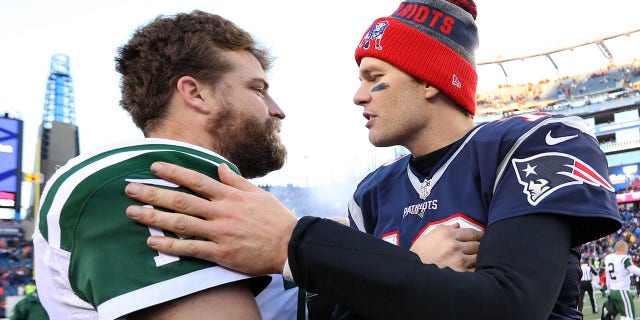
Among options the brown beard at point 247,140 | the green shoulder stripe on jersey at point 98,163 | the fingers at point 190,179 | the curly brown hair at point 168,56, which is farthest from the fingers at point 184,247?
the curly brown hair at point 168,56

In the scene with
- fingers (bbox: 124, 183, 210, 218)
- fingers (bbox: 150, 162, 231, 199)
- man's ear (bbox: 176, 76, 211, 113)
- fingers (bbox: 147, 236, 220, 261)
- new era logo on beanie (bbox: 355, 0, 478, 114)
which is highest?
new era logo on beanie (bbox: 355, 0, 478, 114)

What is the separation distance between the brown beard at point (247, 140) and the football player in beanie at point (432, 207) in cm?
49

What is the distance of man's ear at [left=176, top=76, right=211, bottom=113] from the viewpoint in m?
2.05

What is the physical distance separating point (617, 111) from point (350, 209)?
48.1 meters

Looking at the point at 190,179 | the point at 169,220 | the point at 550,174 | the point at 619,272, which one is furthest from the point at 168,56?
the point at 619,272

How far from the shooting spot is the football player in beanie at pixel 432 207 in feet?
4.72

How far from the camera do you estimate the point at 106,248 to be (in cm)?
140

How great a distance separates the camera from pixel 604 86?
46.9 meters

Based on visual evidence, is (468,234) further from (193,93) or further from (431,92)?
(193,93)

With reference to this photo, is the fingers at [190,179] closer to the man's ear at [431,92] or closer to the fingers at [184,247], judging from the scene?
→ the fingers at [184,247]

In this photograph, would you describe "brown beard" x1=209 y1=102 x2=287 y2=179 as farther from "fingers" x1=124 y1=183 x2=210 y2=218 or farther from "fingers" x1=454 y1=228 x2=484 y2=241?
"fingers" x1=454 y1=228 x2=484 y2=241

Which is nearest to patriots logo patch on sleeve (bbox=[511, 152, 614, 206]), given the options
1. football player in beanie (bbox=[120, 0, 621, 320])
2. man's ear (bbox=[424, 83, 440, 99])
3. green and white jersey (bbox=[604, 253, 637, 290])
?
football player in beanie (bbox=[120, 0, 621, 320])

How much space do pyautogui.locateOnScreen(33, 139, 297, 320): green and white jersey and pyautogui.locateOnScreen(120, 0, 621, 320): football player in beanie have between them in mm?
48

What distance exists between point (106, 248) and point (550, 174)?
135cm
